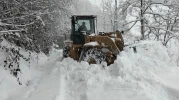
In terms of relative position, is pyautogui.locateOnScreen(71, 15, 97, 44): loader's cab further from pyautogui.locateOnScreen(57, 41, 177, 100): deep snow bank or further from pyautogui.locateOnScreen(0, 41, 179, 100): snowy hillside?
pyautogui.locateOnScreen(0, 41, 179, 100): snowy hillside

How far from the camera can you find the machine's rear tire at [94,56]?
9664mm

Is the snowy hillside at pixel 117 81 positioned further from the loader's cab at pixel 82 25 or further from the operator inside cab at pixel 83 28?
the operator inside cab at pixel 83 28

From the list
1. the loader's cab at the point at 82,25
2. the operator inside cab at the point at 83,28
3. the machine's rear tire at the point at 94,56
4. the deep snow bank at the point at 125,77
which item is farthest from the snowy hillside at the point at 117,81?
the operator inside cab at the point at 83,28

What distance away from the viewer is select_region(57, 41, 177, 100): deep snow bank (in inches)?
237

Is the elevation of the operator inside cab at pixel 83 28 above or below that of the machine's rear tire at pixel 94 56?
above

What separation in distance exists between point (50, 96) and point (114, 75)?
232 centimetres

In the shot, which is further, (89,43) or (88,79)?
(89,43)

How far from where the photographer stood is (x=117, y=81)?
6.97 meters

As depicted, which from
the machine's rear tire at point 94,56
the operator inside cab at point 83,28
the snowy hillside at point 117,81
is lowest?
the snowy hillside at point 117,81

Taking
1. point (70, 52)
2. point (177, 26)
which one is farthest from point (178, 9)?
point (70, 52)

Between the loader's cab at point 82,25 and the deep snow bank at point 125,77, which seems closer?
the deep snow bank at point 125,77

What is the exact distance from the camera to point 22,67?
9.93 metres

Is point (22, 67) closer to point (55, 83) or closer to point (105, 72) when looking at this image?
point (55, 83)

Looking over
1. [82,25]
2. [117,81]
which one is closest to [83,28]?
[82,25]
